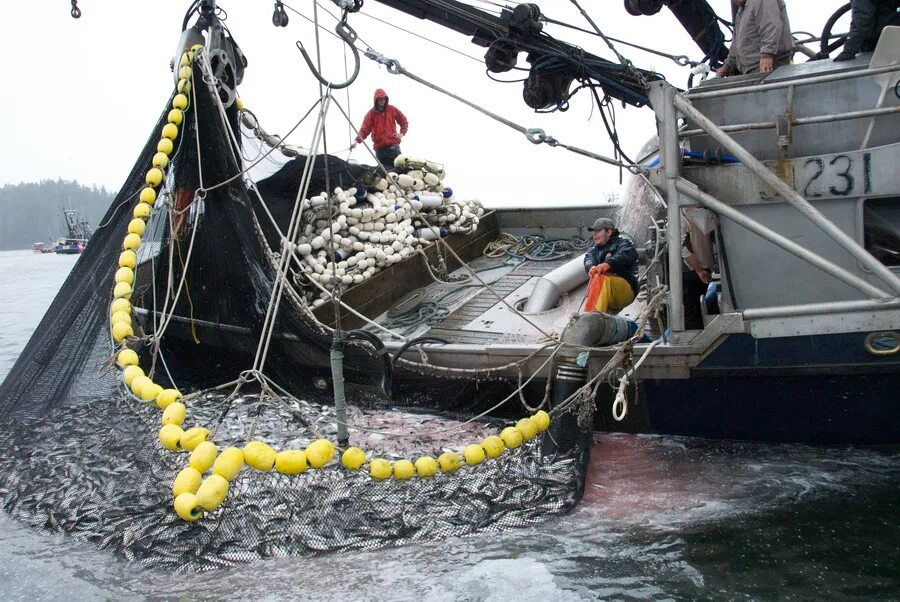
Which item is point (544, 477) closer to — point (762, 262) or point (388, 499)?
point (388, 499)

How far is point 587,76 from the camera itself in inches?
263

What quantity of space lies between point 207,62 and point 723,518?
18.5 feet

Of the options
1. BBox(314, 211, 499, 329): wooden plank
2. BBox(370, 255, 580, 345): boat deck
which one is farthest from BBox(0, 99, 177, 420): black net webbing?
BBox(370, 255, 580, 345): boat deck

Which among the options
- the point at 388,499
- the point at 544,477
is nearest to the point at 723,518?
the point at 544,477

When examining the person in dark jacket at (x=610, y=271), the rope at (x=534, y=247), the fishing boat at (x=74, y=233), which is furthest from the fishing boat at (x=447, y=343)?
the fishing boat at (x=74, y=233)

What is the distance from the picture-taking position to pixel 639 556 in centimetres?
506

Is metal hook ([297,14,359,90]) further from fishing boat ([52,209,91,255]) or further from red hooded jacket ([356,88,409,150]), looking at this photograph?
fishing boat ([52,209,91,255])

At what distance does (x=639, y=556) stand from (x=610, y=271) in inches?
121

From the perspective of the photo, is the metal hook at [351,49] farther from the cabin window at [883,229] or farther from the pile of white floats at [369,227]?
the cabin window at [883,229]

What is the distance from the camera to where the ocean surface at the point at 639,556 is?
4.71 metres

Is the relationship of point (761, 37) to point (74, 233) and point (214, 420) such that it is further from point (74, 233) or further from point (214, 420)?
point (74, 233)

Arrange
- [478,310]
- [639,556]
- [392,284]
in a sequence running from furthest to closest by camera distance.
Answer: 1. [392,284]
2. [478,310]
3. [639,556]

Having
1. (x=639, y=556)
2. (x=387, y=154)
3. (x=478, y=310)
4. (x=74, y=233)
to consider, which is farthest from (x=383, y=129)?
(x=74, y=233)

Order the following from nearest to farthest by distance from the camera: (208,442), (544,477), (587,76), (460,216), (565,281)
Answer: (208,442) → (544,477) → (587,76) → (565,281) → (460,216)
